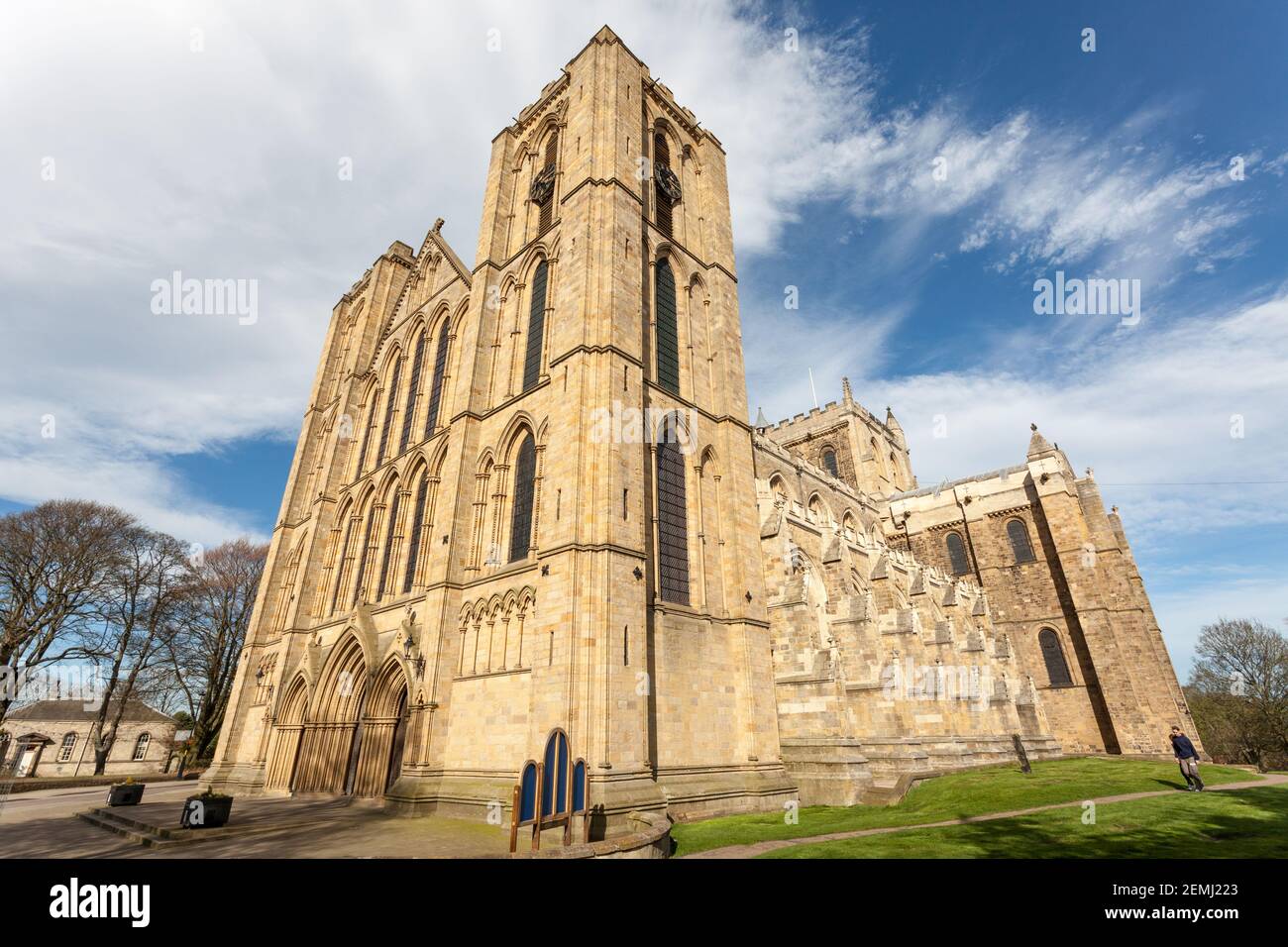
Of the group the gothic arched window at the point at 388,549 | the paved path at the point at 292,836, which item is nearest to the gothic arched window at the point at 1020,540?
the paved path at the point at 292,836

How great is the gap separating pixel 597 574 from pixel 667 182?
1637 cm

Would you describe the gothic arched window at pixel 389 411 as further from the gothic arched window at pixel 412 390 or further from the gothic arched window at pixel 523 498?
the gothic arched window at pixel 523 498

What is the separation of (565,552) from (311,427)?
22.6 m

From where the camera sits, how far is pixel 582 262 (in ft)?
56.5

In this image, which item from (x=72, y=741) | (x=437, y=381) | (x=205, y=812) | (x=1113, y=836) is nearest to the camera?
(x=1113, y=836)

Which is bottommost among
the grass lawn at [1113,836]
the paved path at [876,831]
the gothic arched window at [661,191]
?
the paved path at [876,831]

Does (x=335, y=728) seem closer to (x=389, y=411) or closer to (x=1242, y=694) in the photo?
(x=389, y=411)

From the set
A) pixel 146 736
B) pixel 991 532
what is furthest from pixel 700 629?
pixel 146 736

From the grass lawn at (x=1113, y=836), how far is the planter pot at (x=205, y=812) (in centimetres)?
1144

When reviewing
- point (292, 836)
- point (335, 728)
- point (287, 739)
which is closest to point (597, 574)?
point (292, 836)

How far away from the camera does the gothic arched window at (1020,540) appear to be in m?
35.8

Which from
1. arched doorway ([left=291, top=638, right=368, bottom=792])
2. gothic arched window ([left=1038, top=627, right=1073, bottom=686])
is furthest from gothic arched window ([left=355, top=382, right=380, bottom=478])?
gothic arched window ([left=1038, top=627, right=1073, bottom=686])

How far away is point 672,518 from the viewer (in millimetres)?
17000
